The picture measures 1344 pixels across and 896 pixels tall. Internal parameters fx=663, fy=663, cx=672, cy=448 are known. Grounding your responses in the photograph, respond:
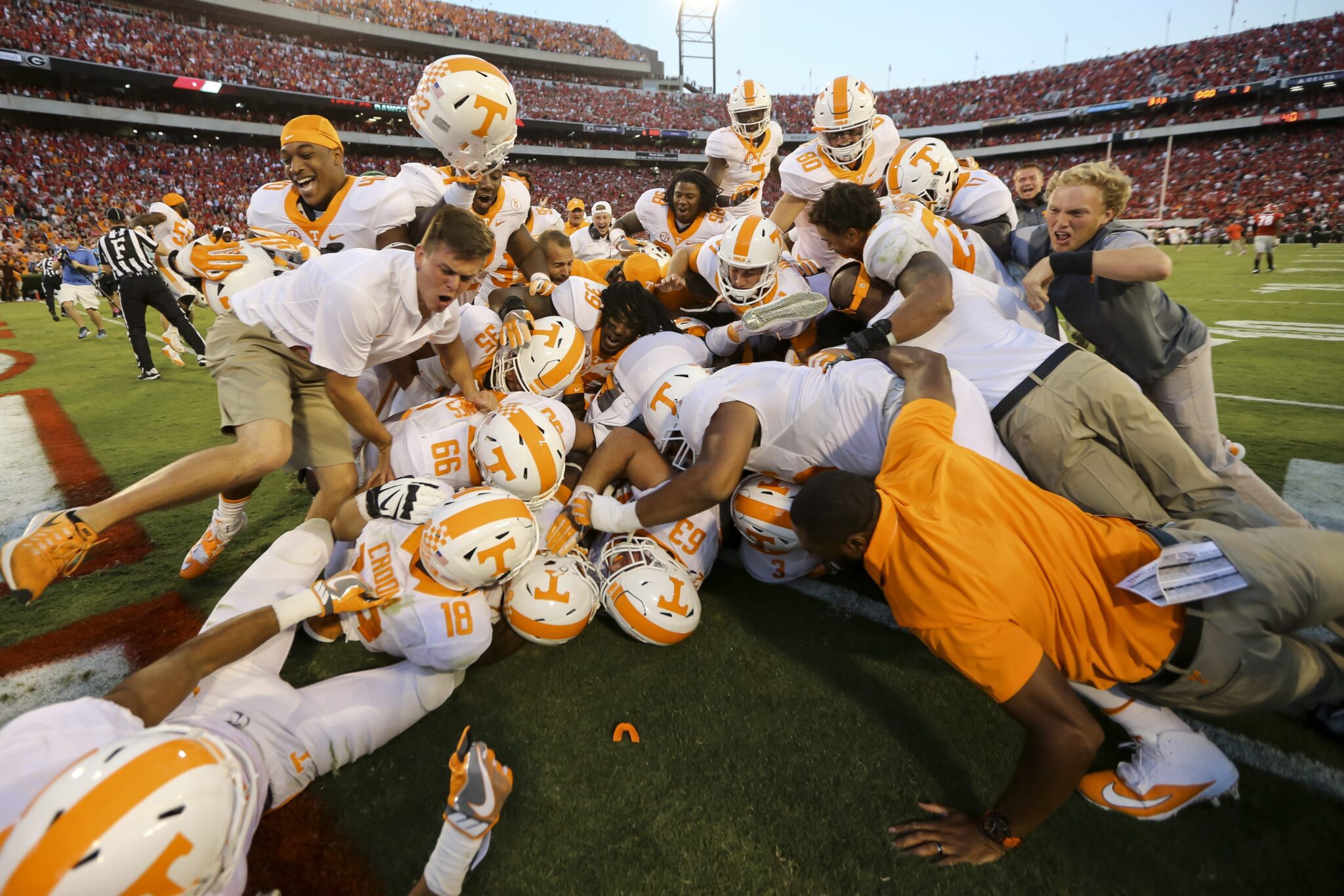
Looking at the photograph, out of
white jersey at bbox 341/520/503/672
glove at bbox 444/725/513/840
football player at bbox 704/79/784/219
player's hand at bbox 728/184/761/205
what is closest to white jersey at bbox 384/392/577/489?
white jersey at bbox 341/520/503/672

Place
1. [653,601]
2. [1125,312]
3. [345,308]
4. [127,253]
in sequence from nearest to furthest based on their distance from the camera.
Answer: [653,601] < [345,308] < [1125,312] < [127,253]

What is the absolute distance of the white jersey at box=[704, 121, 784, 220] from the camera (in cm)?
684

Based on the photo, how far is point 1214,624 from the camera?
2010 millimetres

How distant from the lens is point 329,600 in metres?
2.57

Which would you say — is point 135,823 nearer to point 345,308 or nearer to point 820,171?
point 345,308

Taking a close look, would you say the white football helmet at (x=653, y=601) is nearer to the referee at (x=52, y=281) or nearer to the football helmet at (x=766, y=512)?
the football helmet at (x=766, y=512)

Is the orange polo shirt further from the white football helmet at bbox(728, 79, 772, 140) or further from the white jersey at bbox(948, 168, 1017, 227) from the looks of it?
the white football helmet at bbox(728, 79, 772, 140)

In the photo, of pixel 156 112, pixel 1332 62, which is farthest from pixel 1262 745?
pixel 1332 62

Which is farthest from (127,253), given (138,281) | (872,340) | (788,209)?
(872,340)

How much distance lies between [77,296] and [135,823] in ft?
57.1

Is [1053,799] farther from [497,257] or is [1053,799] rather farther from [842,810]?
[497,257]

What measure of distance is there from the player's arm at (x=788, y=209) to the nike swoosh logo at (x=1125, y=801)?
506cm

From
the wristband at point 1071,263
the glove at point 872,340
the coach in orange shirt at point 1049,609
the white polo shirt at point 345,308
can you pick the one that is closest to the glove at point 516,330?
the white polo shirt at point 345,308

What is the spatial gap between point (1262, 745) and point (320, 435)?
449 cm
